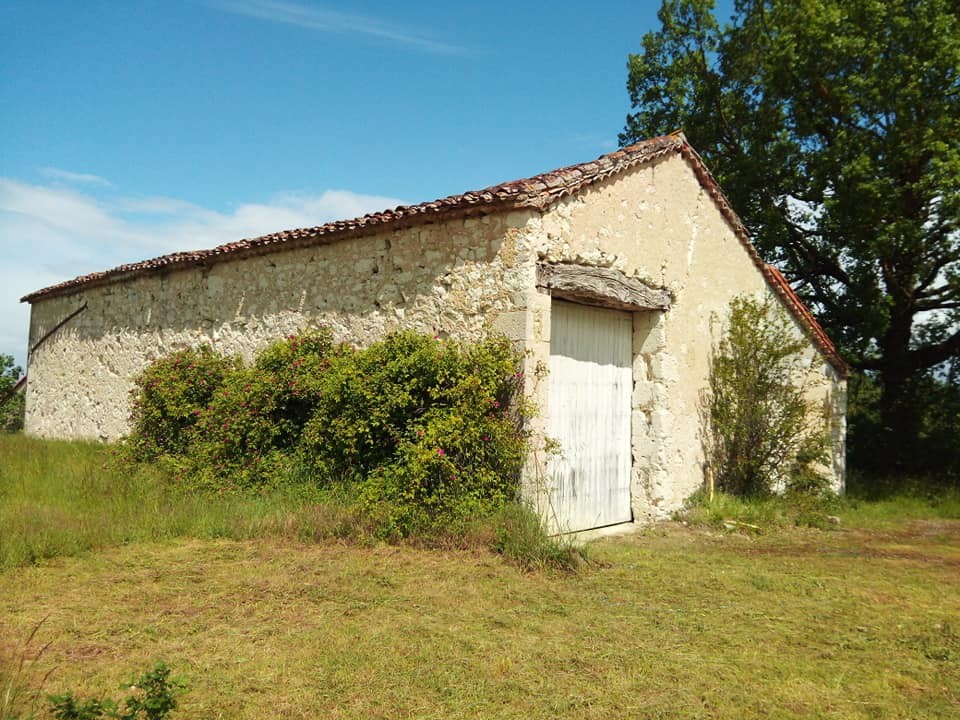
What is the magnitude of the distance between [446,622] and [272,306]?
6.18m

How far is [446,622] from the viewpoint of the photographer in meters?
4.66

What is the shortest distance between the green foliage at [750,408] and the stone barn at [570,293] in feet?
1.11

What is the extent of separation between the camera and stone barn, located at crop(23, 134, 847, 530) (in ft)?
23.9

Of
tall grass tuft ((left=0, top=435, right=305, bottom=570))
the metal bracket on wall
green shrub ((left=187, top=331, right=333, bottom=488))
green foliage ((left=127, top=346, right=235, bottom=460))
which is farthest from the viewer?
the metal bracket on wall

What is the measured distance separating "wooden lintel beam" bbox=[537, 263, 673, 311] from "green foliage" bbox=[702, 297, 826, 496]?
1589 mm

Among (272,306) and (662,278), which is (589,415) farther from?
(272,306)

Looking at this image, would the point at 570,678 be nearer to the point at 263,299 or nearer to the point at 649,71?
the point at 263,299

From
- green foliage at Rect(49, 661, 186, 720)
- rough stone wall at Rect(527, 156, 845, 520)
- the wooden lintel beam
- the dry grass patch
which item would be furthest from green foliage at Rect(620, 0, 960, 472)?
green foliage at Rect(49, 661, 186, 720)

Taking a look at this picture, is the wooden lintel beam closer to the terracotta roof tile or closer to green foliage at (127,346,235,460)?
the terracotta roof tile

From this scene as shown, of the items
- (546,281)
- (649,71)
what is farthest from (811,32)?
(546,281)

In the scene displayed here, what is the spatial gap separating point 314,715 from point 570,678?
4.24 ft

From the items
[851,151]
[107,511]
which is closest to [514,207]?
[107,511]

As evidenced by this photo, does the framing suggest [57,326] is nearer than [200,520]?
No

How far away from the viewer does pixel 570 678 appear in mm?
Result: 3842
